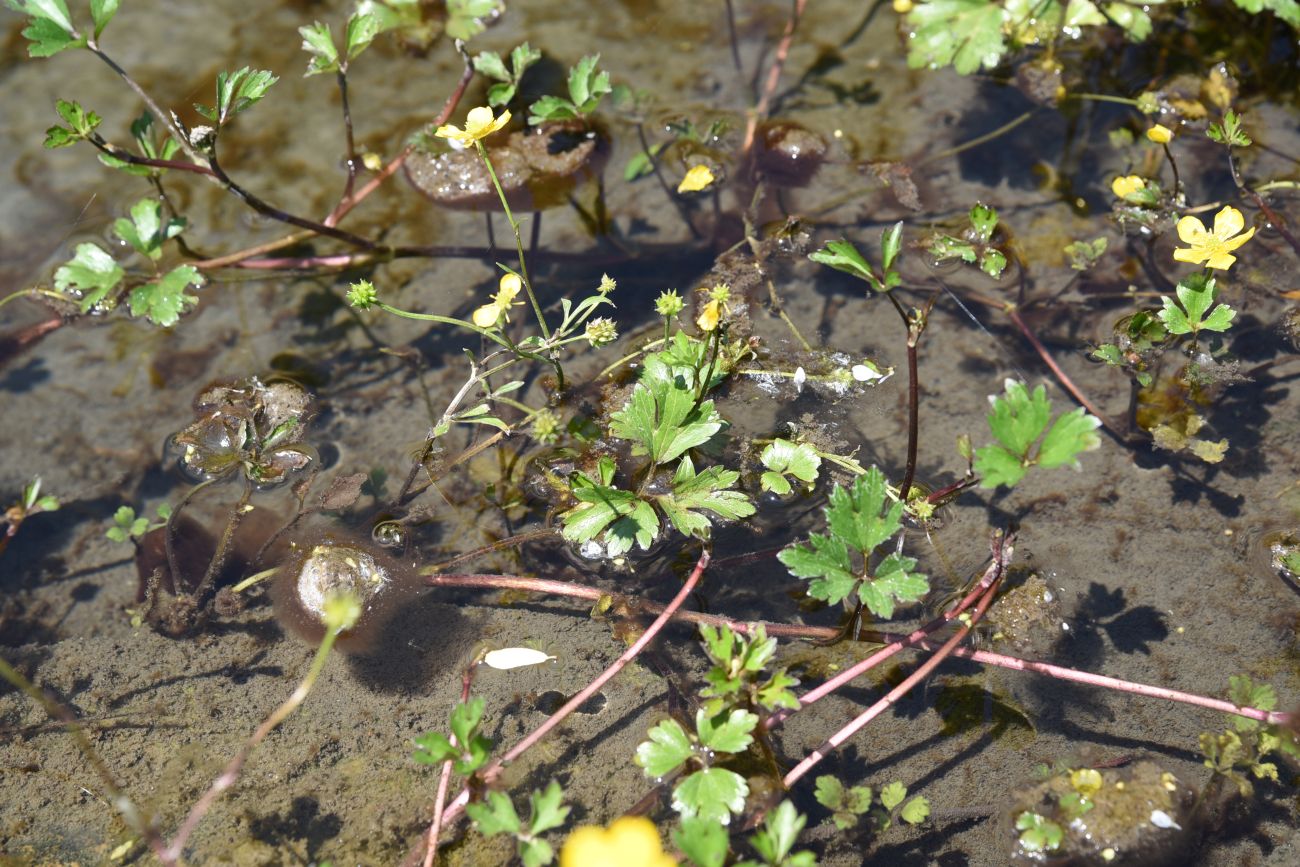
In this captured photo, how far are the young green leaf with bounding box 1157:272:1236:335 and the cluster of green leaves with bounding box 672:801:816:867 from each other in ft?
6.68

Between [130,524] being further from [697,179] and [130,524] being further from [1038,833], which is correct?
[1038,833]

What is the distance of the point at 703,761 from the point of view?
2.65m

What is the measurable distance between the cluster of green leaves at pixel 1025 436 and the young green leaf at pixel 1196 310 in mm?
872

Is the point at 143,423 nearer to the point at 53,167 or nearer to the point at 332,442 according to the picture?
the point at 332,442

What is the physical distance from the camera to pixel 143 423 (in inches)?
143

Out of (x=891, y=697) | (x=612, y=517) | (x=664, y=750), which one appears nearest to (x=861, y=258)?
Result: (x=612, y=517)

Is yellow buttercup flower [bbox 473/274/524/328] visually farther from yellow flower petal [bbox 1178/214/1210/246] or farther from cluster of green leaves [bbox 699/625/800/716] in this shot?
yellow flower petal [bbox 1178/214/1210/246]

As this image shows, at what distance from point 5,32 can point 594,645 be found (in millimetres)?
4182

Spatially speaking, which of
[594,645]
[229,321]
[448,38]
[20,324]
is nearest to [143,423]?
[229,321]

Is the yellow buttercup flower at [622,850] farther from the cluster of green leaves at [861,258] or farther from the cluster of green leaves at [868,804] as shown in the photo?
the cluster of green leaves at [861,258]

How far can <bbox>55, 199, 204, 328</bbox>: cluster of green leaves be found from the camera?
321 centimetres

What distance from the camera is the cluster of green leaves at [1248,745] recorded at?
272 cm

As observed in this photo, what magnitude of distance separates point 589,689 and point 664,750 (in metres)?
0.37

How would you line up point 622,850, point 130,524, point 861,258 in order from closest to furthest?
point 622,850 → point 861,258 → point 130,524
